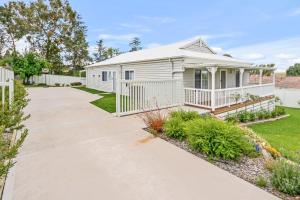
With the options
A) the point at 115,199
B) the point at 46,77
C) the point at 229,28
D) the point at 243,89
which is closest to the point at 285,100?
the point at 229,28

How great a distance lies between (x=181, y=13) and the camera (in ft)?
70.9

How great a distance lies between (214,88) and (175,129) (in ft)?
19.9

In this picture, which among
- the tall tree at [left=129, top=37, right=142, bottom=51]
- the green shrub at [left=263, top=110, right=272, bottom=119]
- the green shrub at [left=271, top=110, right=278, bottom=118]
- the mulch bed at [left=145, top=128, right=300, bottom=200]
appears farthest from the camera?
the tall tree at [left=129, top=37, right=142, bottom=51]

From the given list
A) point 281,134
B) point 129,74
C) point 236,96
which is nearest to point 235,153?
point 281,134

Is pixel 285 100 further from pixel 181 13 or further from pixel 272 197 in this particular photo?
pixel 272 197

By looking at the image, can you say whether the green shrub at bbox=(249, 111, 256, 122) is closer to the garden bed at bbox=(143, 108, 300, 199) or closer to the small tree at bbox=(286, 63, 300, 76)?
the garden bed at bbox=(143, 108, 300, 199)

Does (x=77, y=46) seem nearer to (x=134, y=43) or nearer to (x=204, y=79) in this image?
(x=134, y=43)

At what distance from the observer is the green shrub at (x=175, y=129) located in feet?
21.9

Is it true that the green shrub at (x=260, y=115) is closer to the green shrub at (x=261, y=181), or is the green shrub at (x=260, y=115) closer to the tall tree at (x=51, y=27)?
the green shrub at (x=261, y=181)

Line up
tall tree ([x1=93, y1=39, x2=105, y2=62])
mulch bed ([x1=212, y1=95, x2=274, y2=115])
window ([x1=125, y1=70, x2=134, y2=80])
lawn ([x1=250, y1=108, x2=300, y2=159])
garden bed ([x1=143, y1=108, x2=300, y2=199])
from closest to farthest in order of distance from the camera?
garden bed ([x1=143, y1=108, x2=300, y2=199]) → lawn ([x1=250, y1=108, x2=300, y2=159]) → mulch bed ([x1=212, y1=95, x2=274, y2=115]) → window ([x1=125, y1=70, x2=134, y2=80]) → tall tree ([x1=93, y1=39, x2=105, y2=62])

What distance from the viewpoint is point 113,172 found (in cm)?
447

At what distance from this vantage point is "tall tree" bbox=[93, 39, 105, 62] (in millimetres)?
50188

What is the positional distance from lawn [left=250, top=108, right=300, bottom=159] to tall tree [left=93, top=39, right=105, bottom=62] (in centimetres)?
4142

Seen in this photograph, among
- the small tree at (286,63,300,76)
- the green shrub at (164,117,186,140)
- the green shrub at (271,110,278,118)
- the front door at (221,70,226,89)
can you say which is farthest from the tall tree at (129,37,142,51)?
the green shrub at (164,117,186,140)
